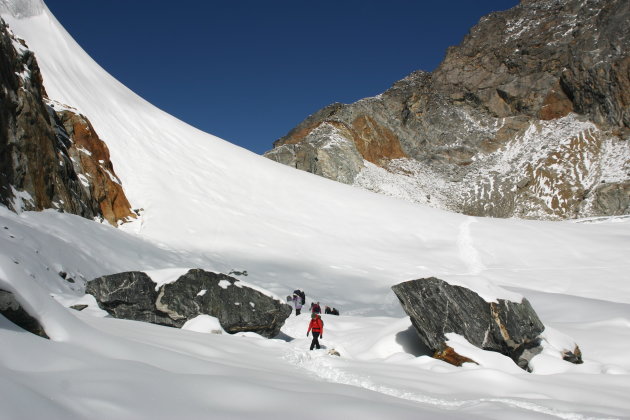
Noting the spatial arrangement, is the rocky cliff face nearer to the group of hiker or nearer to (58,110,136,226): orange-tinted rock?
(58,110,136,226): orange-tinted rock

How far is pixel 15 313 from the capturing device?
3072mm

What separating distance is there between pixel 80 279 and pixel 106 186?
10645 millimetres

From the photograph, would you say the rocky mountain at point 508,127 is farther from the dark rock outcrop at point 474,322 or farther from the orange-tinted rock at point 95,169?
the dark rock outcrop at point 474,322

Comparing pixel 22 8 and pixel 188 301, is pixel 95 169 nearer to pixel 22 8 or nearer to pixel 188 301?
pixel 188 301

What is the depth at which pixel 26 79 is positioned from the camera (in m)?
17.6

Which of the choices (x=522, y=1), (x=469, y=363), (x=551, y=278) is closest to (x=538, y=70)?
(x=522, y=1)

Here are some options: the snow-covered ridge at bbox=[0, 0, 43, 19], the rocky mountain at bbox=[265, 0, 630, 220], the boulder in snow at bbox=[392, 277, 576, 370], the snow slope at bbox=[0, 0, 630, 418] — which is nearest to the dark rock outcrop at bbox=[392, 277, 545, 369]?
the boulder in snow at bbox=[392, 277, 576, 370]

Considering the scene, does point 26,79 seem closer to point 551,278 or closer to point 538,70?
point 551,278

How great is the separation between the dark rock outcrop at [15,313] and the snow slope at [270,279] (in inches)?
3.1

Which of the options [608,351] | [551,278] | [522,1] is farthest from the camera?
[522,1]

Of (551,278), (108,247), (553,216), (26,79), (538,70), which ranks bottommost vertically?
(108,247)

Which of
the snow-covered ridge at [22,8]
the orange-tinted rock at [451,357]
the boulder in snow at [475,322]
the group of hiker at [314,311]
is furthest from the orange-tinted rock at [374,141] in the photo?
the orange-tinted rock at [451,357]

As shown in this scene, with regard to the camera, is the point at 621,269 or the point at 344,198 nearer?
the point at 621,269

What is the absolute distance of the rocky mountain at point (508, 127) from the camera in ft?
195
